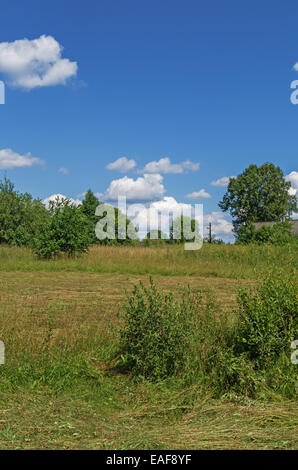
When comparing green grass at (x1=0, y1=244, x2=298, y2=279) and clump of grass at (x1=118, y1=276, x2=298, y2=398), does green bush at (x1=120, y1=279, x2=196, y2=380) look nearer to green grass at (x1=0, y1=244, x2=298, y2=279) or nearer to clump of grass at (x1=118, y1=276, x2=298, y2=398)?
clump of grass at (x1=118, y1=276, x2=298, y2=398)

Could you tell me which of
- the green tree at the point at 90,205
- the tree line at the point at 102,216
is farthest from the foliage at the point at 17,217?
the green tree at the point at 90,205

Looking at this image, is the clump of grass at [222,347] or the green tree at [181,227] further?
the green tree at [181,227]

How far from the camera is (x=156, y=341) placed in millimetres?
5180

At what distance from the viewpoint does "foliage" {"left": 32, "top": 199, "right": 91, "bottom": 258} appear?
71.2ft

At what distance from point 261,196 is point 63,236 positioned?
144ft

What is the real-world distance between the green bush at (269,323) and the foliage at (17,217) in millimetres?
30935

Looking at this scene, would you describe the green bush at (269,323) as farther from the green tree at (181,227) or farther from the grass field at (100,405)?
the green tree at (181,227)

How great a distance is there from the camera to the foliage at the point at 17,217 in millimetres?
35094

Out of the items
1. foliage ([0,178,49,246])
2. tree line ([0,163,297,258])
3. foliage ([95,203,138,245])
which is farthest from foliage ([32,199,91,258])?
foliage ([95,203,138,245])

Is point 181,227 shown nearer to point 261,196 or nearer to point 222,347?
point 261,196

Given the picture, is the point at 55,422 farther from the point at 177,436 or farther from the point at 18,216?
the point at 18,216

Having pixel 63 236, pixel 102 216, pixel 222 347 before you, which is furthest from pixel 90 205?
pixel 222 347
